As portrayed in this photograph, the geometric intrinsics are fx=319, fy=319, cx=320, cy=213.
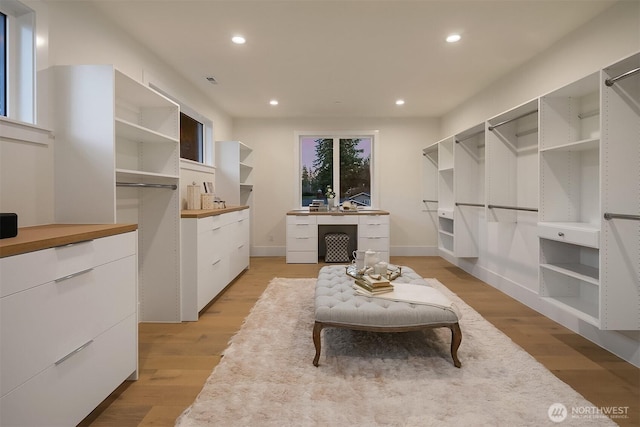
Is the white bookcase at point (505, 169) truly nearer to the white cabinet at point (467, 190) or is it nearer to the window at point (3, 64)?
the white cabinet at point (467, 190)

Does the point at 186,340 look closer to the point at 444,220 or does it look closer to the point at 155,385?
the point at 155,385

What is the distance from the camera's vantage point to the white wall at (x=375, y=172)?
19.2 feet

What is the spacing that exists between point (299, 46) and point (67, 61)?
71.9 inches

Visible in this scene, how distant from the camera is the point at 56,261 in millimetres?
1312

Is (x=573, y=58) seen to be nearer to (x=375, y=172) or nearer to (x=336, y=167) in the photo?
(x=375, y=172)

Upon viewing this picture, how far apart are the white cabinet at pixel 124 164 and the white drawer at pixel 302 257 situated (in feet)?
8.31

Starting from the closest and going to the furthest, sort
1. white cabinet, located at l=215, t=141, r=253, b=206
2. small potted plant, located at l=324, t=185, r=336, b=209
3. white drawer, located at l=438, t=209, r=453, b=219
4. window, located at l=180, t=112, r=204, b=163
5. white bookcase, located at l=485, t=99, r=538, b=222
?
1. white bookcase, located at l=485, t=99, r=538, b=222
2. window, located at l=180, t=112, r=204, b=163
3. white drawer, located at l=438, t=209, r=453, b=219
4. white cabinet, located at l=215, t=141, r=253, b=206
5. small potted plant, located at l=324, t=185, r=336, b=209

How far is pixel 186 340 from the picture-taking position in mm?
2477

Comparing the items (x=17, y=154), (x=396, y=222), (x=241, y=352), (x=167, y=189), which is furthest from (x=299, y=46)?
(x=396, y=222)

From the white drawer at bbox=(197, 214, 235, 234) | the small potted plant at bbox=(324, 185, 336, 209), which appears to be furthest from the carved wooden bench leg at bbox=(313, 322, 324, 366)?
the small potted plant at bbox=(324, 185, 336, 209)

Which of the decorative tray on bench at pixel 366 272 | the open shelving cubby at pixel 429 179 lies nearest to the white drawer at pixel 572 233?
the decorative tray on bench at pixel 366 272

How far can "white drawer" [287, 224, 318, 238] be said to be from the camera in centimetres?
524

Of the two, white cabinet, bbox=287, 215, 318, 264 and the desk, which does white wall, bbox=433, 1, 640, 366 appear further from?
white cabinet, bbox=287, 215, 318, 264

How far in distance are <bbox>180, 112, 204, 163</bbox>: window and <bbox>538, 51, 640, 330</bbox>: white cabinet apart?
3.79 meters
